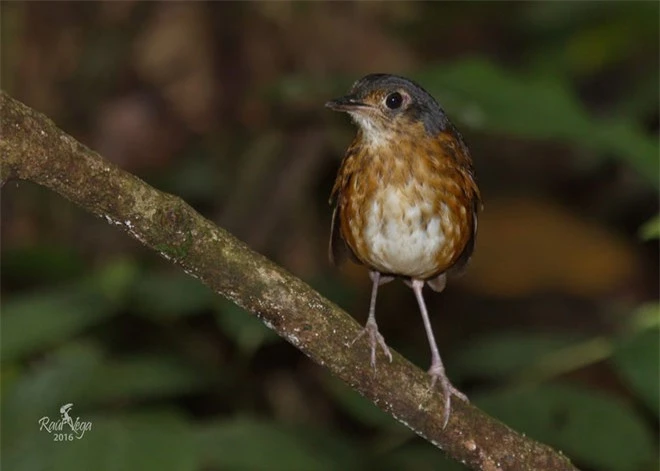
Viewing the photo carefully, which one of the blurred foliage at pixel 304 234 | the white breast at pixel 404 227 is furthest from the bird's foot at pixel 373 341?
the blurred foliage at pixel 304 234

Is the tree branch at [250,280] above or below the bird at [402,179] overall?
below

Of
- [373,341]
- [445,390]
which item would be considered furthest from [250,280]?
[445,390]

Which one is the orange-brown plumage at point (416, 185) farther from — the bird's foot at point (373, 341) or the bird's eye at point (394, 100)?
the bird's foot at point (373, 341)

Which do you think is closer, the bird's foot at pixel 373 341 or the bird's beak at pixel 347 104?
the bird's foot at pixel 373 341

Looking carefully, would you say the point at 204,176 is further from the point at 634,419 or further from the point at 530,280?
the point at 634,419

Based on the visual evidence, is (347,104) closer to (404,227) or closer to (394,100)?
(394,100)

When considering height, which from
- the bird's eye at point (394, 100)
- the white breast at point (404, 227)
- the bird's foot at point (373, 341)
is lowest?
the bird's foot at point (373, 341)
